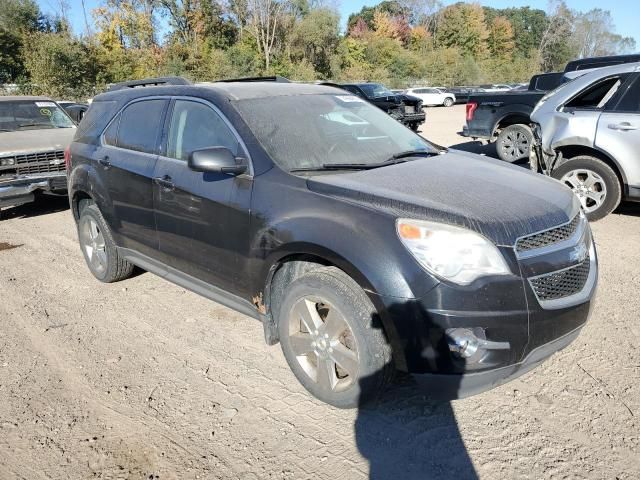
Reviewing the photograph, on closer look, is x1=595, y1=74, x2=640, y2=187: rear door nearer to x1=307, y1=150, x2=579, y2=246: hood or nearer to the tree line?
x1=307, y1=150, x2=579, y2=246: hood

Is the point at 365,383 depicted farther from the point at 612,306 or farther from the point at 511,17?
the point at 511,17

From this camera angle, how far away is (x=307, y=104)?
3.85 metres

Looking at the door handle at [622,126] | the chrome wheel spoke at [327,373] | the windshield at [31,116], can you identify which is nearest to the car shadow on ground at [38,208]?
the windshield at [31,116]

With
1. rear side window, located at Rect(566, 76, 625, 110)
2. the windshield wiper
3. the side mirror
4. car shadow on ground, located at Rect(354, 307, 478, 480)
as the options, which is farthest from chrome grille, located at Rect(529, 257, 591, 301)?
rear side window, located at Rect(566, 76, 625, 110)

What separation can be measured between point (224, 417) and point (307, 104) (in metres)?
2.23

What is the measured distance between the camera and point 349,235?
2.70 metres

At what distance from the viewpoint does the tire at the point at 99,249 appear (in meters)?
4.77

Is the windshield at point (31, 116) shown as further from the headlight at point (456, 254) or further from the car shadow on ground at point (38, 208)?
the headlight at point (456, 254)

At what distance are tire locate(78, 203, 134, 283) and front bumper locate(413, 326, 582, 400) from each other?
3.26 m

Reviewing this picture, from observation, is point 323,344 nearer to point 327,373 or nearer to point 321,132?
point 327,373

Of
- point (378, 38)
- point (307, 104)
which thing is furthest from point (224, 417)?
point (378, 38)

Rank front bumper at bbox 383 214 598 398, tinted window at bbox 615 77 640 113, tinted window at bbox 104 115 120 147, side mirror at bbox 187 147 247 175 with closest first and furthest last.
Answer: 1. front bumper at bbox 383 214 598 398
2. side mirror at bbox 187 147 247 175
3. tinted window at bbox 104 115 120 147
4. tinted window at bbox 615 77 640 113

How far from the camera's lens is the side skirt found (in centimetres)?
347

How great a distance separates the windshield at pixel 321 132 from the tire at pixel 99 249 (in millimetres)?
2054
